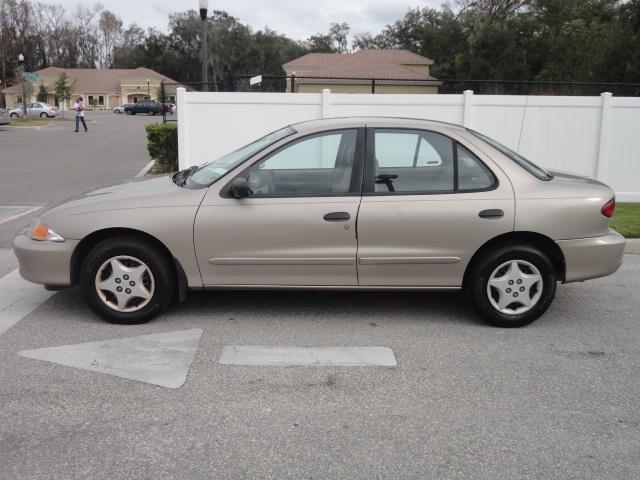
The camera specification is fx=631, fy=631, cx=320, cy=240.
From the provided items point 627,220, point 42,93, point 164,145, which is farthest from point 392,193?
point 42,93

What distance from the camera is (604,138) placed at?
11.2 meters

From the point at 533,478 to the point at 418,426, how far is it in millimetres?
691

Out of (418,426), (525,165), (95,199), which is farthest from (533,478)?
(95,199)

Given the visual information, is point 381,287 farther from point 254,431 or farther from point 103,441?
point 103,441

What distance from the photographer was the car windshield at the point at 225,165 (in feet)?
16.9

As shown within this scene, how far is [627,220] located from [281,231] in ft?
21.0

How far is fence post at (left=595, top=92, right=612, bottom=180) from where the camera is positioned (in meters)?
11.1

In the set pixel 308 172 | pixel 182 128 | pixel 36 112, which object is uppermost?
pixel 36 112

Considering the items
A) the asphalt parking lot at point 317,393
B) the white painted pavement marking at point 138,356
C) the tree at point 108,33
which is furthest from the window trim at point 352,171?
the tree at point 108,33

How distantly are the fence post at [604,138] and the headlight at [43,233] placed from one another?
9.52 m

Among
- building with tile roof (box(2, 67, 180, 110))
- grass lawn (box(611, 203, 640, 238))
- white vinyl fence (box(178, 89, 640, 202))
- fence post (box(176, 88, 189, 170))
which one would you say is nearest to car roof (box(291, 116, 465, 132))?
grass lawn (box(611, 203, 640, 238))

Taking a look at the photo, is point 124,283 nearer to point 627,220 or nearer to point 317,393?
point 317,393

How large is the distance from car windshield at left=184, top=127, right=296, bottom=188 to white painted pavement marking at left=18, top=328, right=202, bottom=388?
1271 mm

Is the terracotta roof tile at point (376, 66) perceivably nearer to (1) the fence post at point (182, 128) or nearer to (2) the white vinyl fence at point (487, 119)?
(2) the white vinyl fence at point (487, 119)
